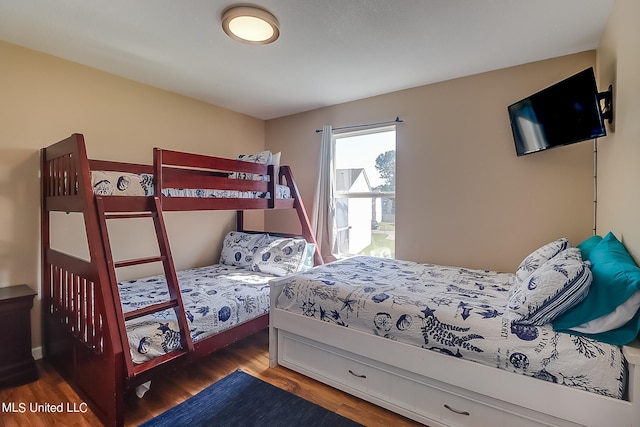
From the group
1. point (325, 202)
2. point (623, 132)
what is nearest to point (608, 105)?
point (623, 132)

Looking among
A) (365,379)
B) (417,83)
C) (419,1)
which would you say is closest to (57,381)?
(365,379)

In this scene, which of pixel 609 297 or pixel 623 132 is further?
pixel 623 132

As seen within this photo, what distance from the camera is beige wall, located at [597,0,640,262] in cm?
143

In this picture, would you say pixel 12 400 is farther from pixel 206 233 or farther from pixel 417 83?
pixel 417 83

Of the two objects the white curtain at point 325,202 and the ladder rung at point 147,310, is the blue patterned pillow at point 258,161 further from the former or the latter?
the ladder rung at point 147,310

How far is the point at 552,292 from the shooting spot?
4.36 feet

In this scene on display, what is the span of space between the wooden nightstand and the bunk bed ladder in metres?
0.92

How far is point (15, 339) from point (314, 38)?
9.46 ft

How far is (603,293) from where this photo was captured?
124 cm

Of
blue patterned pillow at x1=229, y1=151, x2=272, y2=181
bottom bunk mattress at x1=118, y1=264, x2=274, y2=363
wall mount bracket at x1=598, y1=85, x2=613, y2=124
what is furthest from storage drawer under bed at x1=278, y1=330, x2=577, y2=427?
wall mount bracket at x1=598, y1=85, x2=613, y2=124

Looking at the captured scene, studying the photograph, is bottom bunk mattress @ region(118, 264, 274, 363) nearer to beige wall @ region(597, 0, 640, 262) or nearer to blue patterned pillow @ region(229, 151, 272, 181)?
blue patterned pillow @ region(229, 151, 272, 181)

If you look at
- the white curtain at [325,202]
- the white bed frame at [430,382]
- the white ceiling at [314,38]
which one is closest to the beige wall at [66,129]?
the white ceiling at [314,38]

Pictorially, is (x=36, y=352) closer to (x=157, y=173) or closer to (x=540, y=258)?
(x=157, y=173)

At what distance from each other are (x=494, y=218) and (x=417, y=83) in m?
1.44
